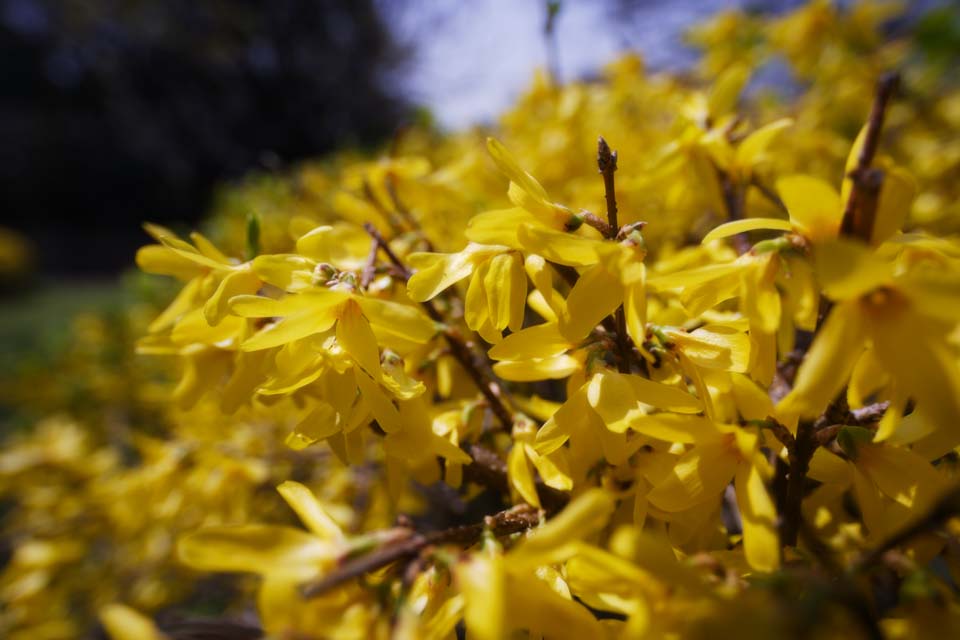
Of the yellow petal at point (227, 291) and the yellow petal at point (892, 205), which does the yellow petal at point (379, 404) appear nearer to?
the yellow petal at point (227, 291)

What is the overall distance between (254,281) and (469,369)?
0.35 meters

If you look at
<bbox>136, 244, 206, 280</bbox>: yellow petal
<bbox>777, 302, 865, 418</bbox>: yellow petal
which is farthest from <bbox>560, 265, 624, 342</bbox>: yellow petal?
<bbox>136, 244, 206, 280</bbox>: yellow petal

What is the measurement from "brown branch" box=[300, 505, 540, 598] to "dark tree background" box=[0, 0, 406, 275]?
858cm

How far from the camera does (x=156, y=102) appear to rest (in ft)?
46.0

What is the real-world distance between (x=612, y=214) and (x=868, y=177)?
0.90ft

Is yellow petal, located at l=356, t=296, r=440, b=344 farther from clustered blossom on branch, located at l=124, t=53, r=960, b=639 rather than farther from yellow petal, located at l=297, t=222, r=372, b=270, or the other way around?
yellow petal, located at l=297, t=222, r=372, b=270

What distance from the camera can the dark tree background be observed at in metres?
11.3

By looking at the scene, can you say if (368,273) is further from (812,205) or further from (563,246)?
(812,205)

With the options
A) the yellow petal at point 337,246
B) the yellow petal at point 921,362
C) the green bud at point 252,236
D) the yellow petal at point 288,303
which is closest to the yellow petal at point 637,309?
the yellow petal at point 921,362

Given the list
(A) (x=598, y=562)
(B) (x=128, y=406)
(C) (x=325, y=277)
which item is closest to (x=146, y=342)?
(C) (x=325, y=277)

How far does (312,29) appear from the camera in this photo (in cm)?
1209

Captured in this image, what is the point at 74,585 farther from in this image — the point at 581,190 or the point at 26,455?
the point at 581,190

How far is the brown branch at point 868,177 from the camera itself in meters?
0.50

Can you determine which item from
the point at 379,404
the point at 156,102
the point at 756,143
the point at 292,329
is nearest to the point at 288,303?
the point at 292,329
